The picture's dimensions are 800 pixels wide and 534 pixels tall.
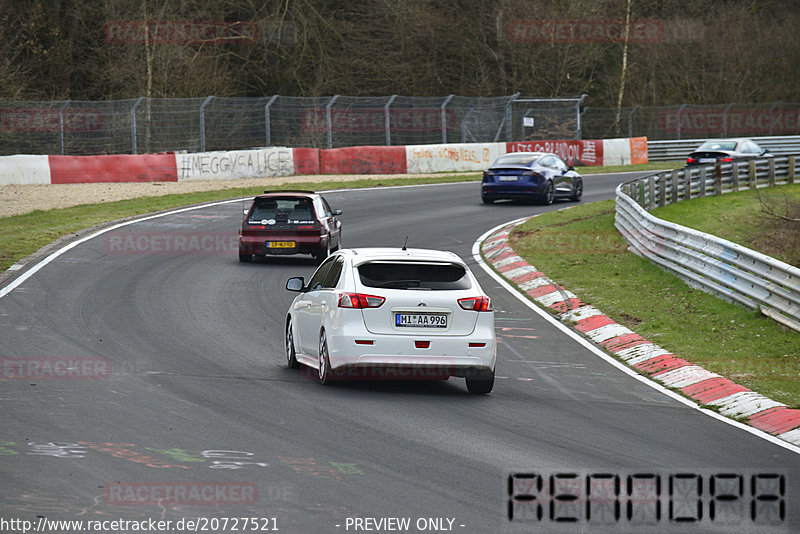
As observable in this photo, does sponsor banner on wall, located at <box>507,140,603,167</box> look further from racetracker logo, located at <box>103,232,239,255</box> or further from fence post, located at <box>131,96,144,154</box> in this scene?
racetracker logo, located at <box>103,232,239,255</box>

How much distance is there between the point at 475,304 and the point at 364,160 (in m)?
29.6

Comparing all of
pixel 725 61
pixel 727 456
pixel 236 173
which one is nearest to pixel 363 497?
pixel 727 456

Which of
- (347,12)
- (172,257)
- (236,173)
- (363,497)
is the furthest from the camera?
(347,12)

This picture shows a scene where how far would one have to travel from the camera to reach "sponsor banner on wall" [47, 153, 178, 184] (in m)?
33.2

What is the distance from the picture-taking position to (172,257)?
2194cm

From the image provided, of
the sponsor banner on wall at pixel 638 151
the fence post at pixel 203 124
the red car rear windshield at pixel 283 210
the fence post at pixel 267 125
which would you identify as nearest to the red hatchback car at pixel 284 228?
the red car rear windshield at pixel 283 210

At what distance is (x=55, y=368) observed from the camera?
11.9m

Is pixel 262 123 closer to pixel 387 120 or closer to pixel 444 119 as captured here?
pixel 387 120

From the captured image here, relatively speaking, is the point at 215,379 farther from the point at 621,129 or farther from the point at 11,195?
the point at 621,129

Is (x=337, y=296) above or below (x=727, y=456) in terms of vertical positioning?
above

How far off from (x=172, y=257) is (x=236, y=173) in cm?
1561

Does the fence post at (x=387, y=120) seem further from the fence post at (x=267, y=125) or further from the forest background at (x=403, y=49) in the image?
the forest background at (x=403, y=49)

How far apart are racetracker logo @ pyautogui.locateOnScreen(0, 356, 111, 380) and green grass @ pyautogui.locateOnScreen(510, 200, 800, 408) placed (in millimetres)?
6707

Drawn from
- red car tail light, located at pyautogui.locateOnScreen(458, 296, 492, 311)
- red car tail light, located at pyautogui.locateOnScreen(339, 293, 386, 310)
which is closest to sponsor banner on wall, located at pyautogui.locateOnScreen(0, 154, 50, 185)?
red car tail light, located at pyautogui.locateOnScreen(339, 293, 386, 310)
